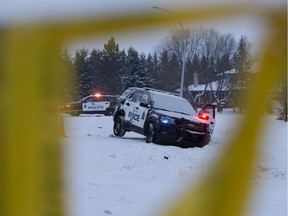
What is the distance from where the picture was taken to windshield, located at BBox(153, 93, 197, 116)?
36.2 feet

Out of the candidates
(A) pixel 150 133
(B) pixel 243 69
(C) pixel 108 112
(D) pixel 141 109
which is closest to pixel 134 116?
(D) pixel 141 109

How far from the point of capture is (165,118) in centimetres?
1049

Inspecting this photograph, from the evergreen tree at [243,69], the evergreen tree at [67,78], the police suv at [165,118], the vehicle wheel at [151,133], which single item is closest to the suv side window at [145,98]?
the police suv at [165,118]

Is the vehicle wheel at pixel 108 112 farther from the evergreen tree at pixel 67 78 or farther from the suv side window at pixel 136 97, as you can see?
the evergreen tree at pixel 67 78

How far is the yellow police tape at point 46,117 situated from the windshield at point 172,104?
1024cm

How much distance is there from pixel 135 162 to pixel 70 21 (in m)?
8.00

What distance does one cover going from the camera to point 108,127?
16.4m

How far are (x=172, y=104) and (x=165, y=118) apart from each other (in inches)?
28.4

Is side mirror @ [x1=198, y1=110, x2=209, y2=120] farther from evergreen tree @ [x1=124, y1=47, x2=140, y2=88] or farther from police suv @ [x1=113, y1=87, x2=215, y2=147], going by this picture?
evergreen tree @ [x1=124, y1=47, x2=140, y2=88]

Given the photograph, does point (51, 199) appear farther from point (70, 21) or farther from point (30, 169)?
point (70, 21)

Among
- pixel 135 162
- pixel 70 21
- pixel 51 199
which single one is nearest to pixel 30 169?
pixel 51 199

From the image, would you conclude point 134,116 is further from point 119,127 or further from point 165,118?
point 165,118

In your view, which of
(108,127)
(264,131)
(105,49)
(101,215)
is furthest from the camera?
(108,127)

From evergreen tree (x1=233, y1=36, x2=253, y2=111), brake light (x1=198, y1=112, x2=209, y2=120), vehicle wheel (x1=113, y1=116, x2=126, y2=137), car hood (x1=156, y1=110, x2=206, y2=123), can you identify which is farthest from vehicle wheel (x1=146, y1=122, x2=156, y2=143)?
evergreen tree (x1=233, y1=36, x2=253, y2=111)
